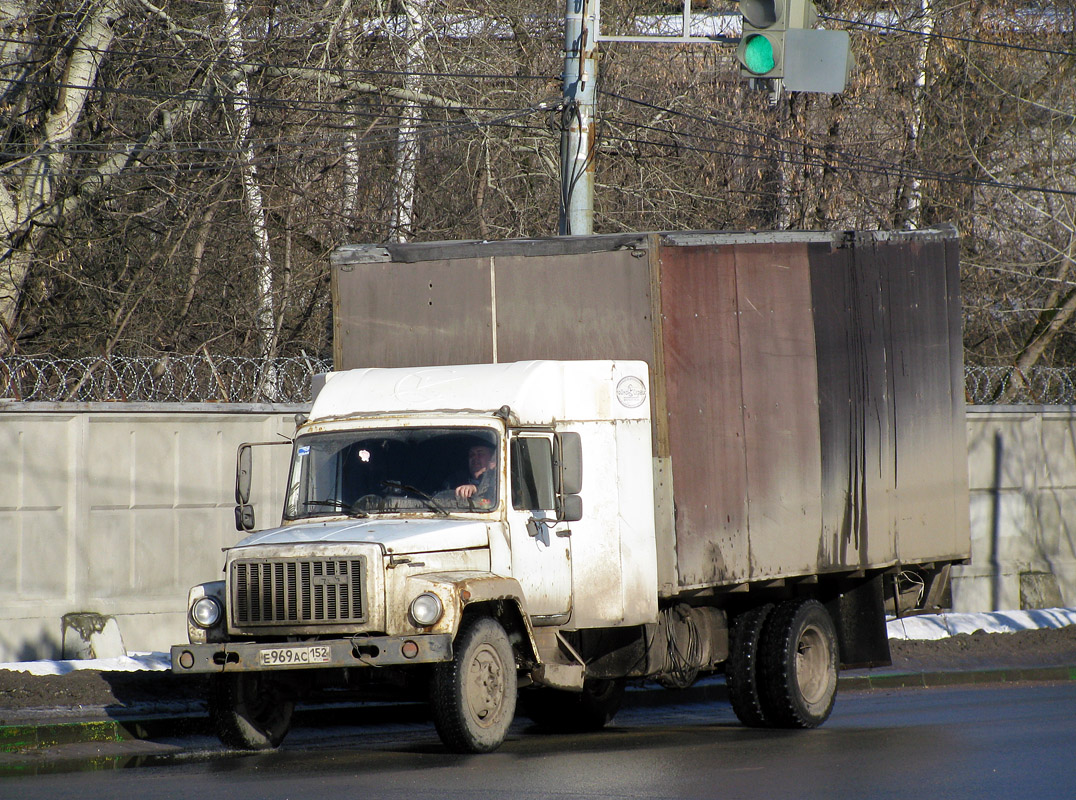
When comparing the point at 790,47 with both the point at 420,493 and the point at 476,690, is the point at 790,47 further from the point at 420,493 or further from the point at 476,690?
the point at 476,690

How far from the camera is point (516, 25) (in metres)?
20.0

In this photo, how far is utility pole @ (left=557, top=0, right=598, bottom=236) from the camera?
43.8 ft

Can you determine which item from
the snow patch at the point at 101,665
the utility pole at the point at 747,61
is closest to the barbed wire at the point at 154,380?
the snow patch at the point at 101,665

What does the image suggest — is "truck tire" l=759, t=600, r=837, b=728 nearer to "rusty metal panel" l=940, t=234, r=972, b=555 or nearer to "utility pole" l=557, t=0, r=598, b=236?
"rusty metal panel" l=940, t=234, r=972, b=555

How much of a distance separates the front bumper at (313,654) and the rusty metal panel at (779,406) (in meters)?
3.03

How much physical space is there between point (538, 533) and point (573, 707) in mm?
2615

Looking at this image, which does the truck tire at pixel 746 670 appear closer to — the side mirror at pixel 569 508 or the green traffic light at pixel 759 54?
the side mirror at pixel 569 508

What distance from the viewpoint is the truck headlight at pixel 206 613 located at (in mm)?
9297

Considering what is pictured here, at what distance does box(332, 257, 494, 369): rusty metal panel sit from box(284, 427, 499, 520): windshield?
95 centimetres

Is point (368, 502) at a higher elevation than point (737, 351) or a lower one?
lower

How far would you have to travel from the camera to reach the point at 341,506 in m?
9.75

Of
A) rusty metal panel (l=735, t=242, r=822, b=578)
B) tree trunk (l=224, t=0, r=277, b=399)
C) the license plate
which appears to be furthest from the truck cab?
tree trunk (l=224, t=0, r=277, b=399)

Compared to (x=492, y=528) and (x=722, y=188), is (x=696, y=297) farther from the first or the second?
(x=722, y=188)

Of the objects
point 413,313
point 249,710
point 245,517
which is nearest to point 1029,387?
point 413,313
